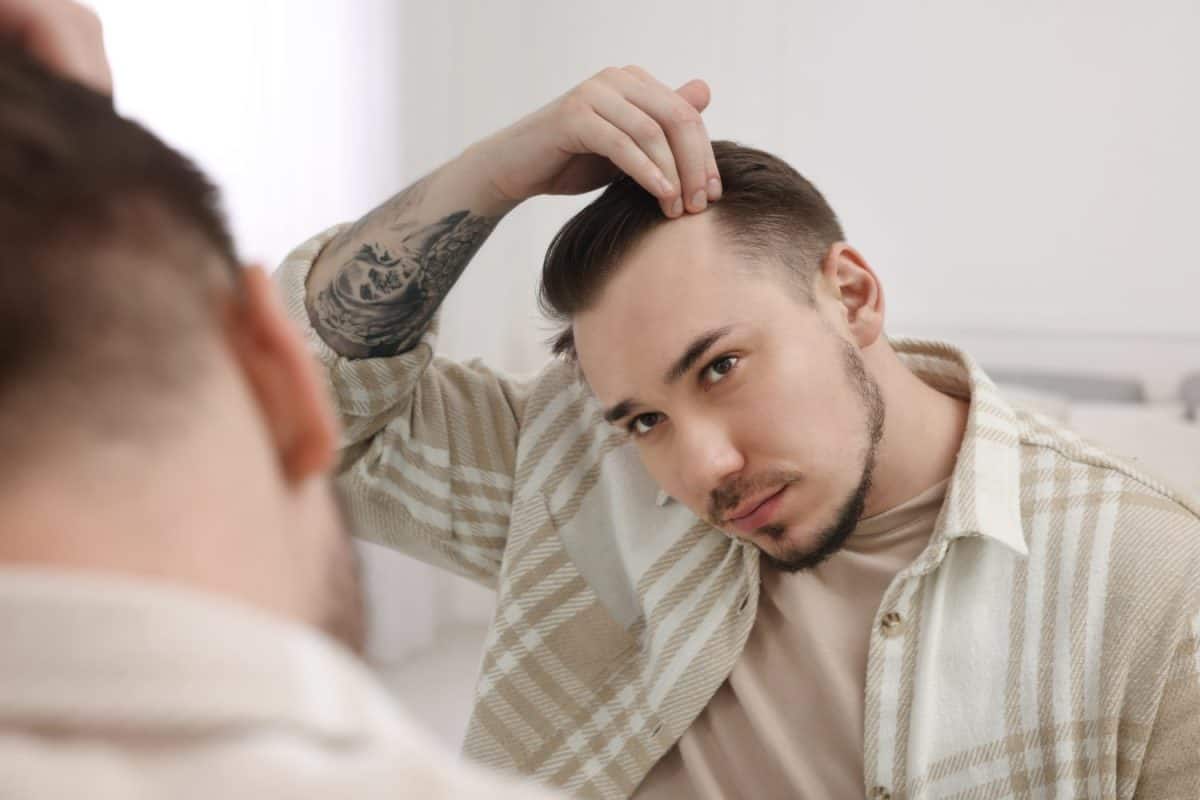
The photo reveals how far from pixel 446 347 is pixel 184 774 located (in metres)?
2.70

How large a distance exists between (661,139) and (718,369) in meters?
0.25

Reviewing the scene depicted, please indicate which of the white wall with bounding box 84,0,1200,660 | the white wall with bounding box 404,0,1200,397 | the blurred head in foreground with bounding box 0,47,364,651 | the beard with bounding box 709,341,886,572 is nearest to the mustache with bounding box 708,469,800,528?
the beard with bounding box 709,341,886,572

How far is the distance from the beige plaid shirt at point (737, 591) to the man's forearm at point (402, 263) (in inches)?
1.1

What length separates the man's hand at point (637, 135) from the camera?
1.09 m

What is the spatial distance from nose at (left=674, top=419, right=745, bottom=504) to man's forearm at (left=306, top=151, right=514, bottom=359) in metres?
0.39

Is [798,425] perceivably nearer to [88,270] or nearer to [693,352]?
[693,352]

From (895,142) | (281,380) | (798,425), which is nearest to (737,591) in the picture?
(798,425)

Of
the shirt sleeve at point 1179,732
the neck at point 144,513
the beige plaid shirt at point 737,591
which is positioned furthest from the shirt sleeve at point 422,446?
the neck at point 144,513

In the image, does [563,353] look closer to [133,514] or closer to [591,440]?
[591,440]

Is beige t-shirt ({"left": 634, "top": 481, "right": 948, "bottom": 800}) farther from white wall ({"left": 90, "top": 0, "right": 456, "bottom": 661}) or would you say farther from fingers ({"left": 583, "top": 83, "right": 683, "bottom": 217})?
white wall ({"left": 90, "top": 0, "right": 456, "bottom": 661})

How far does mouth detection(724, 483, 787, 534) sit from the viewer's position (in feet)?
3.52

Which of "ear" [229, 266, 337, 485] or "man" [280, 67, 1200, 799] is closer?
"ear" [229, 266, 337, 485]

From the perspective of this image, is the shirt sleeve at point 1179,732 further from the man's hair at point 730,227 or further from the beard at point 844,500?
the man's hair at point 730,227

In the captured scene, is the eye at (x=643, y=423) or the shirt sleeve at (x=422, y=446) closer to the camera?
the eye at (x=643, y=423)
